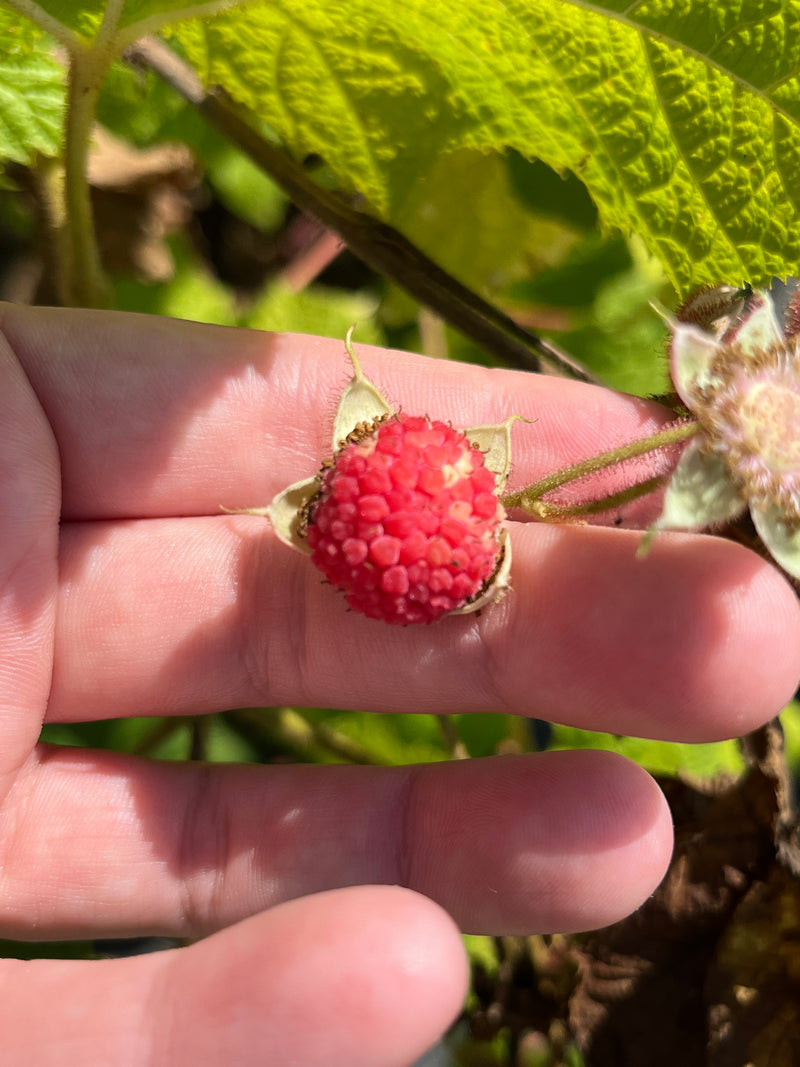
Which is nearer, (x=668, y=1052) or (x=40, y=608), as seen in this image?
(x=40, y=608)

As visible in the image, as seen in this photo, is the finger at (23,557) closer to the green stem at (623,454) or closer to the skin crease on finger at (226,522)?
the skin crease on finger at (226,522)

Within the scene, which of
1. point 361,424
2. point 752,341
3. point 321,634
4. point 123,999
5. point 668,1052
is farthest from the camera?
point 668,1052

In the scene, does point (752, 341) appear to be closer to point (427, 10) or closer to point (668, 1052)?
point (427, 10)

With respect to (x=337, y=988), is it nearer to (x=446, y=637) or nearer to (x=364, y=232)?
(x=446, y=637)

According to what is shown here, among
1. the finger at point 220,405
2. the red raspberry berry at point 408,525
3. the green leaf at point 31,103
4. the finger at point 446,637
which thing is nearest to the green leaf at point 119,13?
the green leaf at point 31,103

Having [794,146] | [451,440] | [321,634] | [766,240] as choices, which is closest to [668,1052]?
[321,634]

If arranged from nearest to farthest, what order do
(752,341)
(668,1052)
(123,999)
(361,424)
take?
(123,999) < (752,341) < (361,424) < (668,1052)

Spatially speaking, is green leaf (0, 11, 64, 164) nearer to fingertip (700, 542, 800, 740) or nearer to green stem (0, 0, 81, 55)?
green stem (0, 0, 81, 55)
